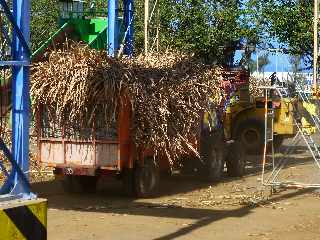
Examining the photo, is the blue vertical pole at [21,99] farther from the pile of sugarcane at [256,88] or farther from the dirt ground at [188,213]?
the pile of sugarcane at [256,88]

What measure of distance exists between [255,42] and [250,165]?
23.6 feet

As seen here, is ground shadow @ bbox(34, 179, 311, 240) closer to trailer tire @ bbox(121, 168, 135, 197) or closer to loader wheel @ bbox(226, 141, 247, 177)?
trailer tire @ bbox(121, 168, 135, 197)

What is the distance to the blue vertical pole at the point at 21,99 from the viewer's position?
18.9 feet

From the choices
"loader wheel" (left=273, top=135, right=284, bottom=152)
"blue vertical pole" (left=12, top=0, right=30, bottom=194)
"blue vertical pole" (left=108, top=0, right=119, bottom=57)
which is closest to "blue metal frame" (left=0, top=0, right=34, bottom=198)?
"blue vertical pole" (left=12, top=0, right=30, bottom=194)

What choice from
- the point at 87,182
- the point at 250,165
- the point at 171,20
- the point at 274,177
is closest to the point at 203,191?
the point at 274,177

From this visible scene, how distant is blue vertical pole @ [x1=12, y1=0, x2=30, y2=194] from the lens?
5.75 m

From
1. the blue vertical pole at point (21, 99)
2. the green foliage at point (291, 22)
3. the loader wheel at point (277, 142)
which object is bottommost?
the loader wheel at point (277, 142)

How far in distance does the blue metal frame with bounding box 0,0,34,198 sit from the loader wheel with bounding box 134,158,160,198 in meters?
7.44

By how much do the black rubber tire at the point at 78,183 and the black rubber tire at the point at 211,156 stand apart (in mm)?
2848

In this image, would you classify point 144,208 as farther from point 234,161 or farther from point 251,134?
point 251,134

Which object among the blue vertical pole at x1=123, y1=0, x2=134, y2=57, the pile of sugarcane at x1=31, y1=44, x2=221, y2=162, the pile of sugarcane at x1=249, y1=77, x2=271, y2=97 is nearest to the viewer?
the pile of sugarcane at x1=31, y1=44, x2=221, y2=162

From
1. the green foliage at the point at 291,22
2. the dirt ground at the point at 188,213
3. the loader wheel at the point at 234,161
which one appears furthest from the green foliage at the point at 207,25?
the dirt ground at the point at 188,213

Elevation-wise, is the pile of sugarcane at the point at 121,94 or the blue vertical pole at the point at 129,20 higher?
the blue vertical pole at the point at 129,20

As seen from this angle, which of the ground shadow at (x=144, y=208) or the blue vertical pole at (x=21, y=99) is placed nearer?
the blue vertical pole at (x=21, y=99)
